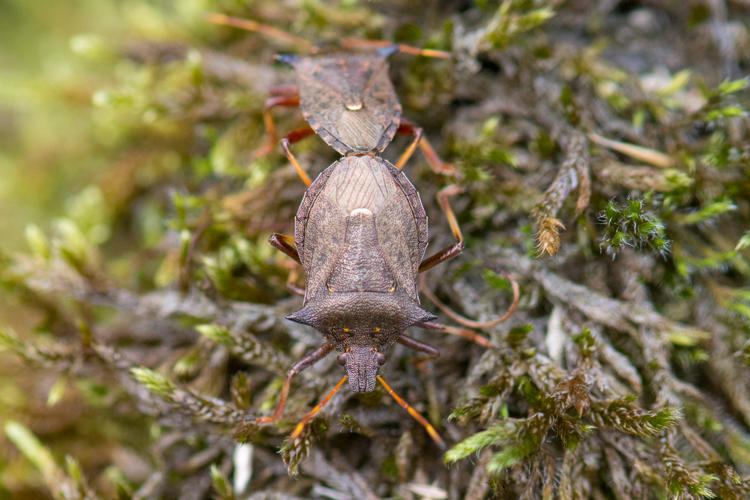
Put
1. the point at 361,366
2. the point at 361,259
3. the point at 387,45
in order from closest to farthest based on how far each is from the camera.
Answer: the point at 361,366 < the point at 361,259 < the point at 387,45

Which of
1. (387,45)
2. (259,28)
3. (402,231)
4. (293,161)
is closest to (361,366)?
(402,231)

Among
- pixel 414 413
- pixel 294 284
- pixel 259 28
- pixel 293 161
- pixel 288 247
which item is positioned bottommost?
pixel 414 413

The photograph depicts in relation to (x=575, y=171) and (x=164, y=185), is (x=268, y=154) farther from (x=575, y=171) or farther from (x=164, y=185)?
(x=575, y=171)

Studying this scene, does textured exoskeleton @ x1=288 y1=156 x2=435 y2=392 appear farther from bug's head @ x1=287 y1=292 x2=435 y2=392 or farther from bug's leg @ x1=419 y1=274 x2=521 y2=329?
bug's leg @ x1=419 y1=274 x2=521 y2=329

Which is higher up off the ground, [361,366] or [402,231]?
[402,231]

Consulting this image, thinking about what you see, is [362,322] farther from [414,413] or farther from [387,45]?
[387,45]

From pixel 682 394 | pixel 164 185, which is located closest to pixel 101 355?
pixel 164 185

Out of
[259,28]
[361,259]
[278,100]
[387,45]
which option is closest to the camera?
[361,259]

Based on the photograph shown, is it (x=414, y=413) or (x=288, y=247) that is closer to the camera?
(x=414, y=413)

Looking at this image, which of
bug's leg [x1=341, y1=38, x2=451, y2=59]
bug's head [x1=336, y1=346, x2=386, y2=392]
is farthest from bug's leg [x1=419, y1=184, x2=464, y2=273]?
bug's leg [x1=341, y1=38, x2=451, y2=59]
